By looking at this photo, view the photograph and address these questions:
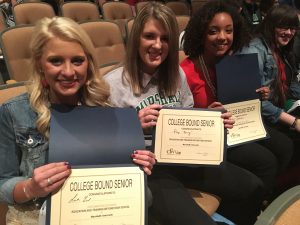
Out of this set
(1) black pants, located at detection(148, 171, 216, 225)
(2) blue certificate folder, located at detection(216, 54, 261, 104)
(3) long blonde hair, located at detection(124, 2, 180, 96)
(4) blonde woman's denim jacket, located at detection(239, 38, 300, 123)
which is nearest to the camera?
(1) black pants, located at detection(148, 171, 216, 225)

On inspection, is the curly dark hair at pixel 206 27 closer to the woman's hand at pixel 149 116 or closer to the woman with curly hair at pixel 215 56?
the woman with curly hair at pixel 215 56

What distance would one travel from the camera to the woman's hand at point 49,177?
1.01 metres

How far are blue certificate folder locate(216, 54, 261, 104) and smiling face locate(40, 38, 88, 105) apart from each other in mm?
850

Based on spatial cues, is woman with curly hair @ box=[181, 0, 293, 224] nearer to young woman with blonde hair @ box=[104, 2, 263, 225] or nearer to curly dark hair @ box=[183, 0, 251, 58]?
curly dark hair @ box=[183, 0, 251, 58]

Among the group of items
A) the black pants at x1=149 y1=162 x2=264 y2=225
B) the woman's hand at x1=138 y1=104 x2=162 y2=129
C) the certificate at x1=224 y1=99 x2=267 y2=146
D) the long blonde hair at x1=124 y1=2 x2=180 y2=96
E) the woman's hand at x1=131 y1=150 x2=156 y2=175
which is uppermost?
the long blonde hair at x1=124 y1=2 x2=180 y2=96

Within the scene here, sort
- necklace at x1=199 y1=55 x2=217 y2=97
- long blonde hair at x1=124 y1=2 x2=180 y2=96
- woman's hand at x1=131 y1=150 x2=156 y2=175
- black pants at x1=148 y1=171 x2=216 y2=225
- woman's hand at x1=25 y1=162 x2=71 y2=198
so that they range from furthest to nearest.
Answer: necklace at x1=199 y1=55 x2=217 y2=97 < long blonde hair at x1=124 y1=2 x2=180 y2=96 < black pants at x1=148 y1=171 x2=216 y2=225 < woman's hand at x1=131 y1=150 x2=156 y2=175 < woman's hand at x1=25 y1=162 x2=71 y2=198

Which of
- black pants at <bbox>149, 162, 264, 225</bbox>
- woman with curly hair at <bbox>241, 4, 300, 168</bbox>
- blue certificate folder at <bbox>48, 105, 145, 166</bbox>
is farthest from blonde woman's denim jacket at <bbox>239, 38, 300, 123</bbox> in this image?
blue certificate folder at <bbox>48, 105, 145, 166</bbox>

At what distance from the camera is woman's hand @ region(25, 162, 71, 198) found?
1013 millimetres

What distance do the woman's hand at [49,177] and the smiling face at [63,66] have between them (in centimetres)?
28

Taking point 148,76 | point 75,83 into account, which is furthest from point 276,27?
point 75,83

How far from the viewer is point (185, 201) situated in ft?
4.78

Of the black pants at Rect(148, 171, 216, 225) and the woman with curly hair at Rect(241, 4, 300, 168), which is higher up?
the woman with curly hair at Rect(241, 4, 300, 168)

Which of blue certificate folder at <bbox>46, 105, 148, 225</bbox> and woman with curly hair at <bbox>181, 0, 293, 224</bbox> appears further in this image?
woman with curly hair at <bbox>181, 0, 293, 224</bbox>
